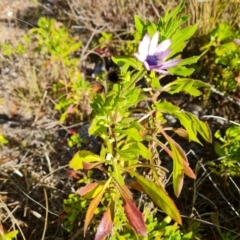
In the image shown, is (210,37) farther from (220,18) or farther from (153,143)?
(153,143)

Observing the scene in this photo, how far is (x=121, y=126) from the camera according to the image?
1.16m

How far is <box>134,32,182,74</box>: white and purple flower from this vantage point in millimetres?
1078

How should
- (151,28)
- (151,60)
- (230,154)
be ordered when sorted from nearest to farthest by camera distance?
(151,60) < (151,28) < (230,154)

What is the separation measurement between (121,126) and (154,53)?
20 centimetres

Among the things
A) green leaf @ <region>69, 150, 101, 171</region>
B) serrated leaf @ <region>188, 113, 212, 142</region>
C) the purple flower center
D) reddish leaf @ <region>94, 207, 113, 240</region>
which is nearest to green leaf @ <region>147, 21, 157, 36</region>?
the purple flower center

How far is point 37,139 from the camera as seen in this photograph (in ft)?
6.81

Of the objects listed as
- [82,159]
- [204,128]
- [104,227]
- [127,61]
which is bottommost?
[104,227]

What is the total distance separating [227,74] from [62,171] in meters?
0.77

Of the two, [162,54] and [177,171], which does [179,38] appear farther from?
[177,171]

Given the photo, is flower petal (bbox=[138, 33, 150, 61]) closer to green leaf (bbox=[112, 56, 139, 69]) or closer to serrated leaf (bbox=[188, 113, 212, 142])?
green leaf (bbox=[112, 56, 139, 69])

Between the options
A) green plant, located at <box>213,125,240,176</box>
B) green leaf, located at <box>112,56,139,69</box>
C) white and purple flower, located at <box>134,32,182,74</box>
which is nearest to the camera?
white and purple flower, located at <box>134,32,182,74</box>

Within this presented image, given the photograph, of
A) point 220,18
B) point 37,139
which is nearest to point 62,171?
point 37,139

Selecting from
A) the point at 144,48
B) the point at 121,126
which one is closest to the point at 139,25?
the point at 144,48

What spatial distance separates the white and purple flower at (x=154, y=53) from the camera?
1078 millimetres
